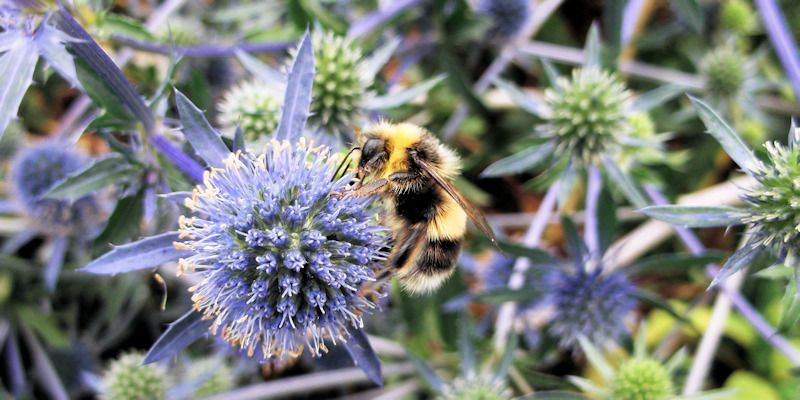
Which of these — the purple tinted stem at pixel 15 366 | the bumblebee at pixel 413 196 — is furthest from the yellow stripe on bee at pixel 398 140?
the purple tinted stem at pixel 15 366

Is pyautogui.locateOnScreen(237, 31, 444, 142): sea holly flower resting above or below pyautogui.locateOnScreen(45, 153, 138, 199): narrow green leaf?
above

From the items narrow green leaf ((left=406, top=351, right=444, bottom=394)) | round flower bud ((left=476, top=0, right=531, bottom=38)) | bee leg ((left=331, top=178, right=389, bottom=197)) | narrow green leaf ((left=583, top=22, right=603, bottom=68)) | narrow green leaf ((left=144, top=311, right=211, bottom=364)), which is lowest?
narrow green leaf ((left=406, top=351, right=444, bottom=394))

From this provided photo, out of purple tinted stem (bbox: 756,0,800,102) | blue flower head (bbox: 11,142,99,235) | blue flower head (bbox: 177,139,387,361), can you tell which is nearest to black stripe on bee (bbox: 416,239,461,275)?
blue flower head (bbox: 177,139,387,361)

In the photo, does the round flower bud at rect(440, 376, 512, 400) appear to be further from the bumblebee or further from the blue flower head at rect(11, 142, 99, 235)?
the blue flower head at rect(11, 142, 99, 235)

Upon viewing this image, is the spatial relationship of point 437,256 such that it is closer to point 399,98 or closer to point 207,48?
point 399,98

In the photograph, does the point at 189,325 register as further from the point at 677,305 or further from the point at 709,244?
the point at 709,244

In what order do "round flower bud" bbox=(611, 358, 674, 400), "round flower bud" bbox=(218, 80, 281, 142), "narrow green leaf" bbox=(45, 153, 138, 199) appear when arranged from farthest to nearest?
"round flower bud" bbox=(218, 80, 281, 142), "round flower bud" bbox=(611, 358, 674, 400), "narrow green leaf" bbox=(45, 153, 138, 199)
